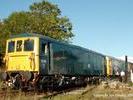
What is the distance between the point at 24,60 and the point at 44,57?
3.62ft

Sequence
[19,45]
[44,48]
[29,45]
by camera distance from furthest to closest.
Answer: [19,45], [44,48], [29,45]

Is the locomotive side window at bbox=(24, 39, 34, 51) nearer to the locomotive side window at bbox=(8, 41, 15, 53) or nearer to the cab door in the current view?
the cab door

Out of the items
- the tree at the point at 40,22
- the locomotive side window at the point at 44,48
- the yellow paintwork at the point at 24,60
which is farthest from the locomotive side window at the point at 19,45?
the tree at the point at 40,22

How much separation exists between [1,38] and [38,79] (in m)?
25.4

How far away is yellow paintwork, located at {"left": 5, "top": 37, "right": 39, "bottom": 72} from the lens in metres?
17.9

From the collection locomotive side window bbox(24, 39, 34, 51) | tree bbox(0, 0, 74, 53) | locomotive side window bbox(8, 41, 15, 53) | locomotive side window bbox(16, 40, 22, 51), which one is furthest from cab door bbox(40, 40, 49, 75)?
tree bbox(0, 0, 74, 53)

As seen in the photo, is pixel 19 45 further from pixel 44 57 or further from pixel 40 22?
pixel 40 22

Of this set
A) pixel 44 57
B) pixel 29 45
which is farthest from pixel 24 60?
pixel 44 57

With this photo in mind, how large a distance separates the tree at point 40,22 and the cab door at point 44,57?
23.7 metres

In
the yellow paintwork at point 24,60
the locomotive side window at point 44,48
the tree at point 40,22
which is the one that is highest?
the tree at point 40,22

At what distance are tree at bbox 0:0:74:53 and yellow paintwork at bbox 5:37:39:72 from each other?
2309cm

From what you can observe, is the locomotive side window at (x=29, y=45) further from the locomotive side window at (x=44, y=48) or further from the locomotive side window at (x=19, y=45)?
the locomotive side window at (x=44, y=48)

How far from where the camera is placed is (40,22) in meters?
43.2

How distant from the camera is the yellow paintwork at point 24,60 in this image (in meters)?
17.9
